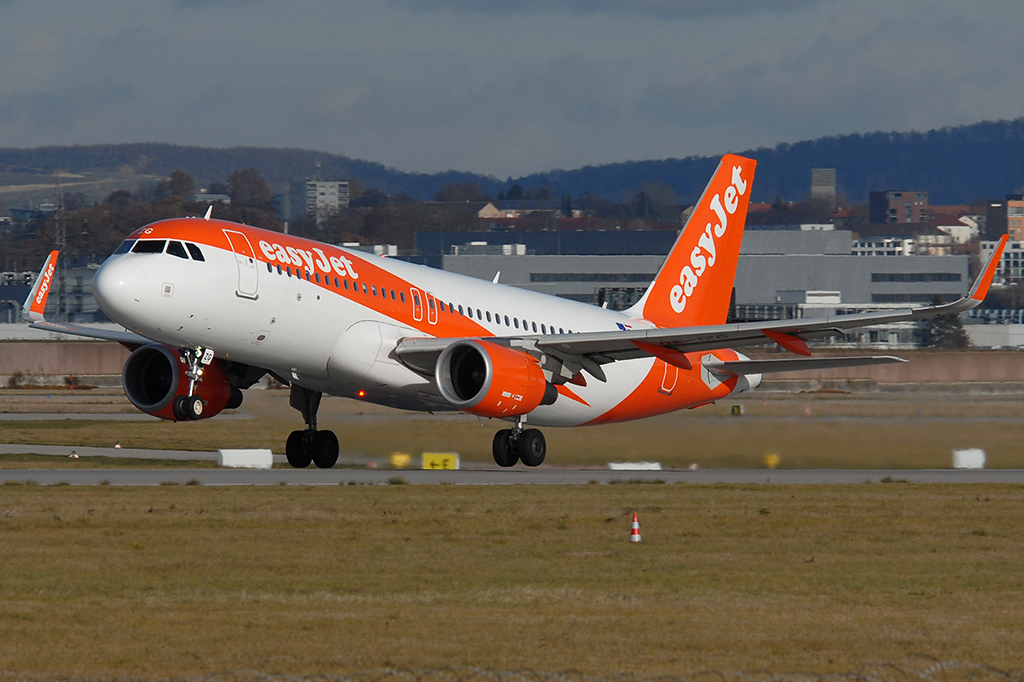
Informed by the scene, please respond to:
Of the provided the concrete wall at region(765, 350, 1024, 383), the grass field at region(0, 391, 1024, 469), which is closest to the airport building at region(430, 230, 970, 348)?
the concrete wall at region(765, 350, 1024, 383)

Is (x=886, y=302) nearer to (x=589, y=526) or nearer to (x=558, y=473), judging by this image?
(x=558, y=473)

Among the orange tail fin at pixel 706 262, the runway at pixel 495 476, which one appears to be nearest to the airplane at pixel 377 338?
the runway at pixel 495 476

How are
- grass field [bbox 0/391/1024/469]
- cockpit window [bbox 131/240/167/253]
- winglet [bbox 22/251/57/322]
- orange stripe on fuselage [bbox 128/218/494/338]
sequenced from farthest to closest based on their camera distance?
grass field [bbox 0/391/1024/469] < winglet [bbox 22/251/57/322] < orange stripe on fuselage [bbox 128/218/494/338] < cockpit window [bbox 131/240/167/253]

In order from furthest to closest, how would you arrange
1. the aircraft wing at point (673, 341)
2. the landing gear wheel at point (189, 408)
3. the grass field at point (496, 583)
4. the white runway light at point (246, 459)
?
the white runway light at point (246, 459) → the aircraft wing at point (673, 341) → the landing gear wheel at point (189, 408) → the grass field at point (496, 583)

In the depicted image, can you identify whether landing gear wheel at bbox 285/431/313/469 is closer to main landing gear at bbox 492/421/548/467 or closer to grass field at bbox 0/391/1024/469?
grass field at bbox 0/391/1024/469

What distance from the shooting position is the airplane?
1062 inches

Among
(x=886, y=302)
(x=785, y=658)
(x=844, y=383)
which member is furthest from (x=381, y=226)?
(x=785, y=658)

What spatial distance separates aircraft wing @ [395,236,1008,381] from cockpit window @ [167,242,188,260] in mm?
5500

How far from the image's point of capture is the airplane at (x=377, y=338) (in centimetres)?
2697

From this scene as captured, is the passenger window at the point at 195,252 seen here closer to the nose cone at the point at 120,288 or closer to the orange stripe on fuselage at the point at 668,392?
the nose cone at the point at 120,288

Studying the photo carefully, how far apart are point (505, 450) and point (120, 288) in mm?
11143

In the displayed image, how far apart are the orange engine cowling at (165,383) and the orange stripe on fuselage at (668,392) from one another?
1033cm

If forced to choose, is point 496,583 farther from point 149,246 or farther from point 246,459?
point 246,459

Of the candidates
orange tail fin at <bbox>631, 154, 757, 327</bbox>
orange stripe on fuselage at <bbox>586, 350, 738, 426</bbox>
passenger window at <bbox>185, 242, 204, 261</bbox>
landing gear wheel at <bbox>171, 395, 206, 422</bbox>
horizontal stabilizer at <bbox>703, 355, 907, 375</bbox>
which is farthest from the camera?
orange tail fin at <bbox>631, 154, 757, 327</bbox>
